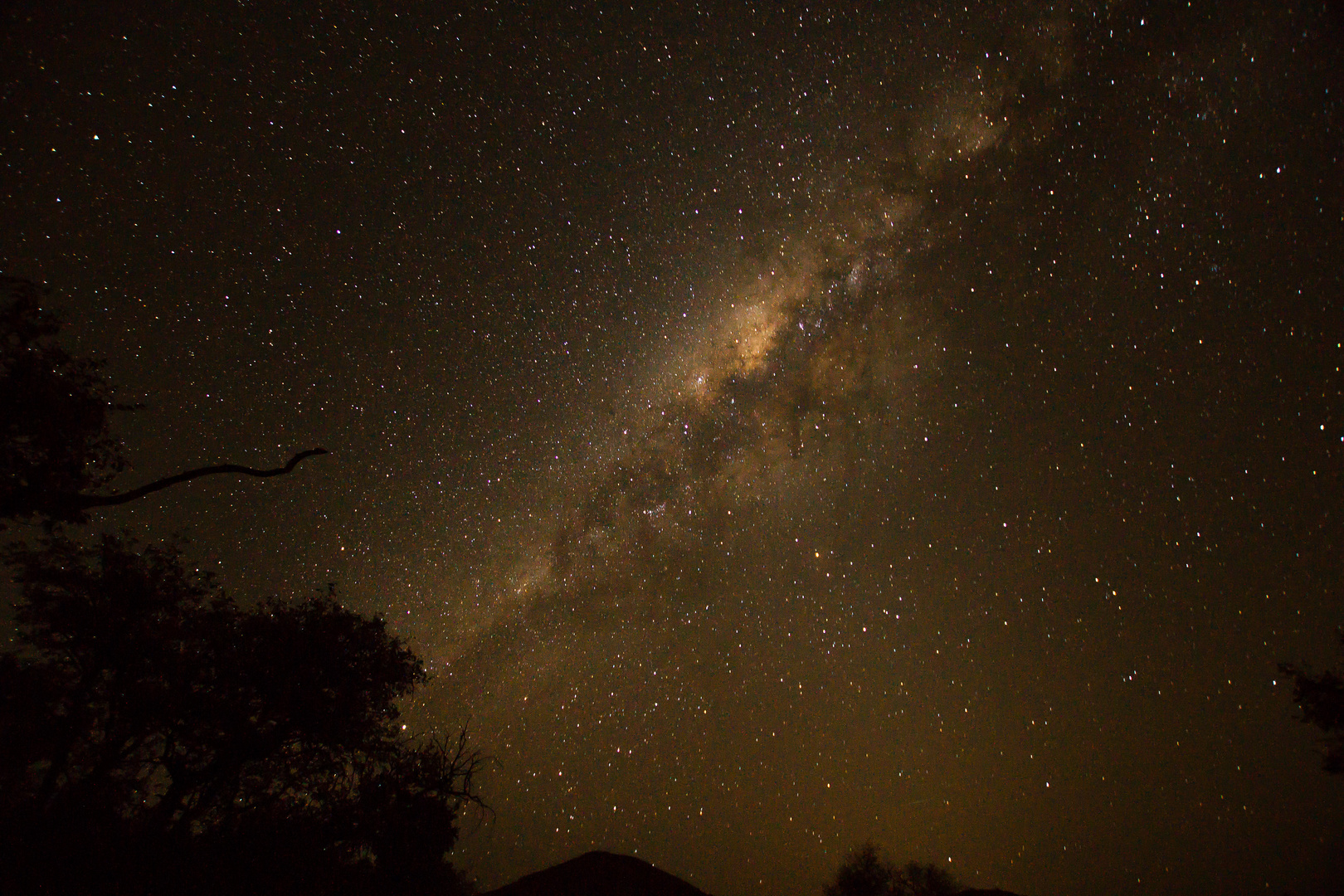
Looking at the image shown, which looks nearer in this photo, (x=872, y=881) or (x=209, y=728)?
(x=209, y=728)

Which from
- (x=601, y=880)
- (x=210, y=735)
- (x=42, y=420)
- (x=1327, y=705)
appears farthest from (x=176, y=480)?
(x=1327, y=705)

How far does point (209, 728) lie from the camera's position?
1248cm

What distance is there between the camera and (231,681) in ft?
42.1

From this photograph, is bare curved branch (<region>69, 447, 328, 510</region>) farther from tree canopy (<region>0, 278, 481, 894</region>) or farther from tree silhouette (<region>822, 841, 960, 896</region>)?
tree silhouette (<region>822, 841, 960, 896</region>)

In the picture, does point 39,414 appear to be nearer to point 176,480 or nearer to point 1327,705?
point 176,480

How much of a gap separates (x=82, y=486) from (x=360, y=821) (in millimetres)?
8633

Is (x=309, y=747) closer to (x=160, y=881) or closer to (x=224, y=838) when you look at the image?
(x=224, y=838)

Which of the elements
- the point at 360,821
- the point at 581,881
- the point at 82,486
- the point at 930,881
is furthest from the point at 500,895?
the point at 930,881

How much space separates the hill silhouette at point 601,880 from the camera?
14.4 m

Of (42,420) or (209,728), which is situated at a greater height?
(42,420)

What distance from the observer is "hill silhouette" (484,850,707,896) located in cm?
1444

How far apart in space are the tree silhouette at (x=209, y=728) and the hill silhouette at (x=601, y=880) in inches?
99.8

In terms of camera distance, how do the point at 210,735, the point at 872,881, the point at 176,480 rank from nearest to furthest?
the point at 176,480, the point at 210,735, the point at 872,881

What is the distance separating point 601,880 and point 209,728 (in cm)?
994
